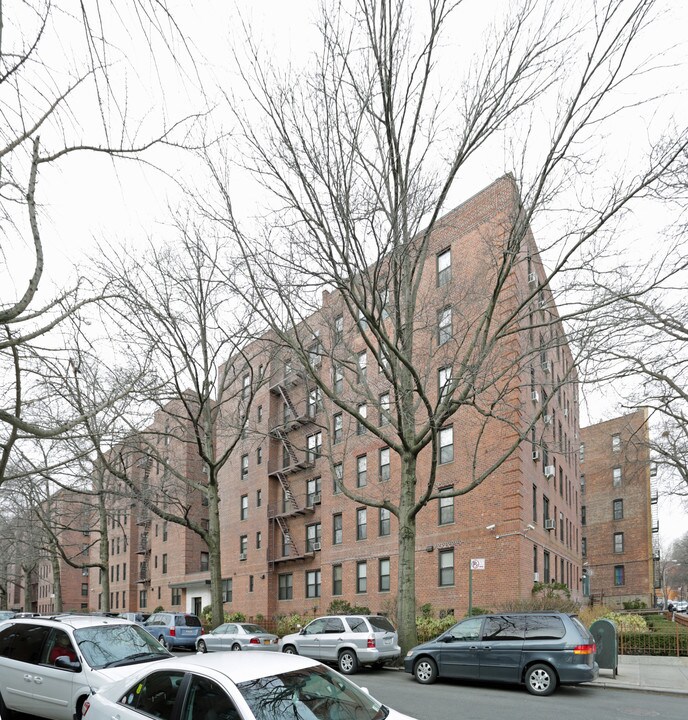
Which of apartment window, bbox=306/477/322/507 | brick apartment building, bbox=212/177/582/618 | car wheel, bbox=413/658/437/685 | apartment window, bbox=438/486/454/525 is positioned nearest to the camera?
car wheel, bbox=413/658/437/685

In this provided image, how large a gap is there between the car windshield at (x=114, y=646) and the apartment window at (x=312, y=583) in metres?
27.5

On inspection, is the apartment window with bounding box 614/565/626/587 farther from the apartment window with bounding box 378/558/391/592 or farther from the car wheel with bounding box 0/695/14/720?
the car wheel with bounding box 0/695/14/720

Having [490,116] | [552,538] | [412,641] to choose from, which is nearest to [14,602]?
[552,538]

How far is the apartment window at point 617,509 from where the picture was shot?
2402 inches

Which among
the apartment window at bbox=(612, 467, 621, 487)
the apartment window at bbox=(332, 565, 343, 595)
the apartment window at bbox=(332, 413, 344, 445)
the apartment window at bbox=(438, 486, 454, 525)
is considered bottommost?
the apartment window at bbox=(332, 565, 343, 595)

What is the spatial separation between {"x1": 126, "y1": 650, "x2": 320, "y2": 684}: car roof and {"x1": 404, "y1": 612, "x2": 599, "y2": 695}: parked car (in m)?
8.89

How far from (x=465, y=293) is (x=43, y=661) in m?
13.8

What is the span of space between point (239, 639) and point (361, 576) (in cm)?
1005

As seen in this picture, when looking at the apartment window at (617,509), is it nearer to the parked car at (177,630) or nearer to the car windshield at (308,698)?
the parked car at (177,630)

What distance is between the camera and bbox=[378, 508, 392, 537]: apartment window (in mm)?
32000

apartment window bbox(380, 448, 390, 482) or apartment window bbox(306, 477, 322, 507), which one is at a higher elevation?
apartment window bbox(380, 448, 390, 482)

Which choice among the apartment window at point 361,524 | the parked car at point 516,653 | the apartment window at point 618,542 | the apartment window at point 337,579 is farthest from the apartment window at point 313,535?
the apartment window at point 618,542

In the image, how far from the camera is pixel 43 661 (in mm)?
9562

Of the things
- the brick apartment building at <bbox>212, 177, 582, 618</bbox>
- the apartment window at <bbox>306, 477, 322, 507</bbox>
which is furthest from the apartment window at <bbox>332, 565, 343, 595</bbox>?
the apartment window at <bbox>306, 477, 322, 507</bbox>
